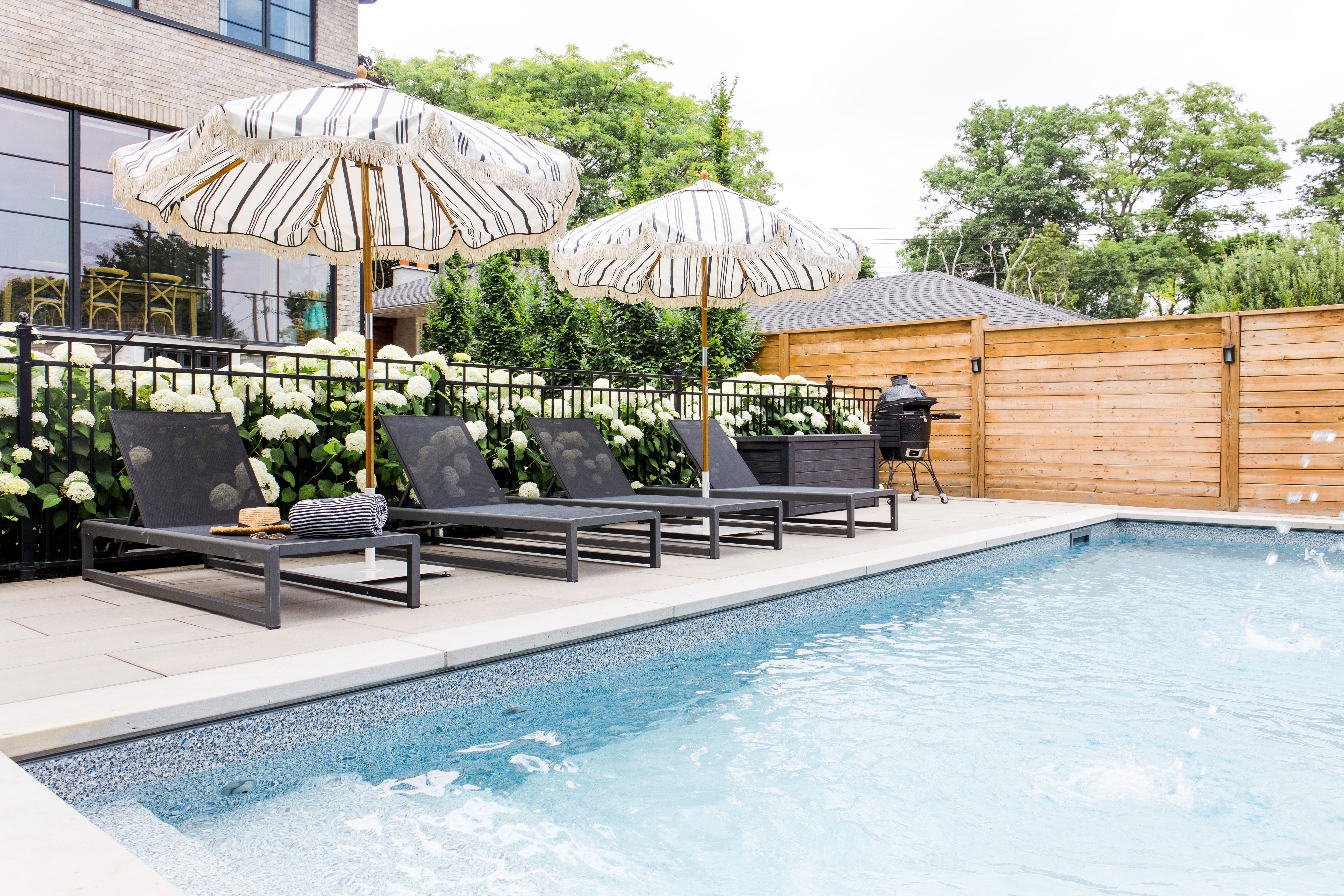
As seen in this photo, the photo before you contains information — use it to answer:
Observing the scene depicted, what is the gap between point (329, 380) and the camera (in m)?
5.29

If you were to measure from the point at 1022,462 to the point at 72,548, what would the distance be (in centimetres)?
880

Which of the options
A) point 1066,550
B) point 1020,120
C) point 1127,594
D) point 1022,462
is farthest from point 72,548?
point 1020,120

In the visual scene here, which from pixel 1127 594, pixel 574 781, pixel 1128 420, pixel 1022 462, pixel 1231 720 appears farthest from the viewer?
pixel 1022 462

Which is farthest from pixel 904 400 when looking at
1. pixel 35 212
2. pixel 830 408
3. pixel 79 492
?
pixel 35 212

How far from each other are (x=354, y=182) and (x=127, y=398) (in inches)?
69.8

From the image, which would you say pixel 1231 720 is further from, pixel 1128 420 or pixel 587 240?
pixel 1128 420

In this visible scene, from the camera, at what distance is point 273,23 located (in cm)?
1130

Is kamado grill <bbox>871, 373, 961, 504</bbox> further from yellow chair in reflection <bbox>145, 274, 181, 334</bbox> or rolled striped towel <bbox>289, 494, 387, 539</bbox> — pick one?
yellow chair in reflection <bbox>145, 274, 181, 334</bbox>

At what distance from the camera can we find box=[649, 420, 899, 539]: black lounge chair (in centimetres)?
625

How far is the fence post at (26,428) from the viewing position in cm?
423

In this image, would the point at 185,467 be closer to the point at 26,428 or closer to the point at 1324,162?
the point at 26,428

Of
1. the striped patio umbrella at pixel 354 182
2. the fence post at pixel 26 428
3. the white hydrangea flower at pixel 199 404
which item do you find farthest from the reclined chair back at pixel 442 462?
the fence post at pixel 26 428

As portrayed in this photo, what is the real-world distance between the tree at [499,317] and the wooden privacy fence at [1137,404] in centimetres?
547

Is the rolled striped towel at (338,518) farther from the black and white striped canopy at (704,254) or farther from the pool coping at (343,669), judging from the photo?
the black and white striped canopy at (704,254)
